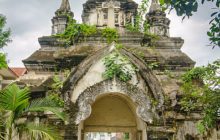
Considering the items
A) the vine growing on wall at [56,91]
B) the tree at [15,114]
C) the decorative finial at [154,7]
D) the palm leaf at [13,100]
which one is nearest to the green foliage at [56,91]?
the vine growing on wall at [56,91]

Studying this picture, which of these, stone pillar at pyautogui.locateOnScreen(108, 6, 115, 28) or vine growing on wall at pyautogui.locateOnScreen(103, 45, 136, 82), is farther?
stone pillar at pyautogui.locateOnScreen(108, 6, 115, 28)

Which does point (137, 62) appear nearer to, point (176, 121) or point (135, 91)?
point (135, 91)

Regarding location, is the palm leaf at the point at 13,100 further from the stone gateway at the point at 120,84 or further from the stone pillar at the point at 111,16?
the stone pillar at the point at 111,16

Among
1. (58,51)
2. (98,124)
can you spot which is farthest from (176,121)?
(58,51)

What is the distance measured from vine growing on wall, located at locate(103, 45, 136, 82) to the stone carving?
14cm

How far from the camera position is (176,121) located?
303 inches

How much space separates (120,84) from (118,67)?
385mm

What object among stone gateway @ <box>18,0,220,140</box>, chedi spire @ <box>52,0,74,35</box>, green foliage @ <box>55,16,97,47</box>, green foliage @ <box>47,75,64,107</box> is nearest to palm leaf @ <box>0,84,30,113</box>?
green foliage @ <box>47,75,64,107</box>

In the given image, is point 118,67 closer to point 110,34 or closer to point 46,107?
point 46,107

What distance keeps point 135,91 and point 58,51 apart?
2.97m

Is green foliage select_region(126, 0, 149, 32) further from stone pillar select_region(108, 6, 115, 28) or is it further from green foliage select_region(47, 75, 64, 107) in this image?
green foliage select_region(47, 75, 64, 107)

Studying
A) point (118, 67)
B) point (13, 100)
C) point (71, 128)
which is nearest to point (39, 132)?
point (13, 100)

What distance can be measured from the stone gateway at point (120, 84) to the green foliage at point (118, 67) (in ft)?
0.17

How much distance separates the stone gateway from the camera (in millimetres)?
7121
